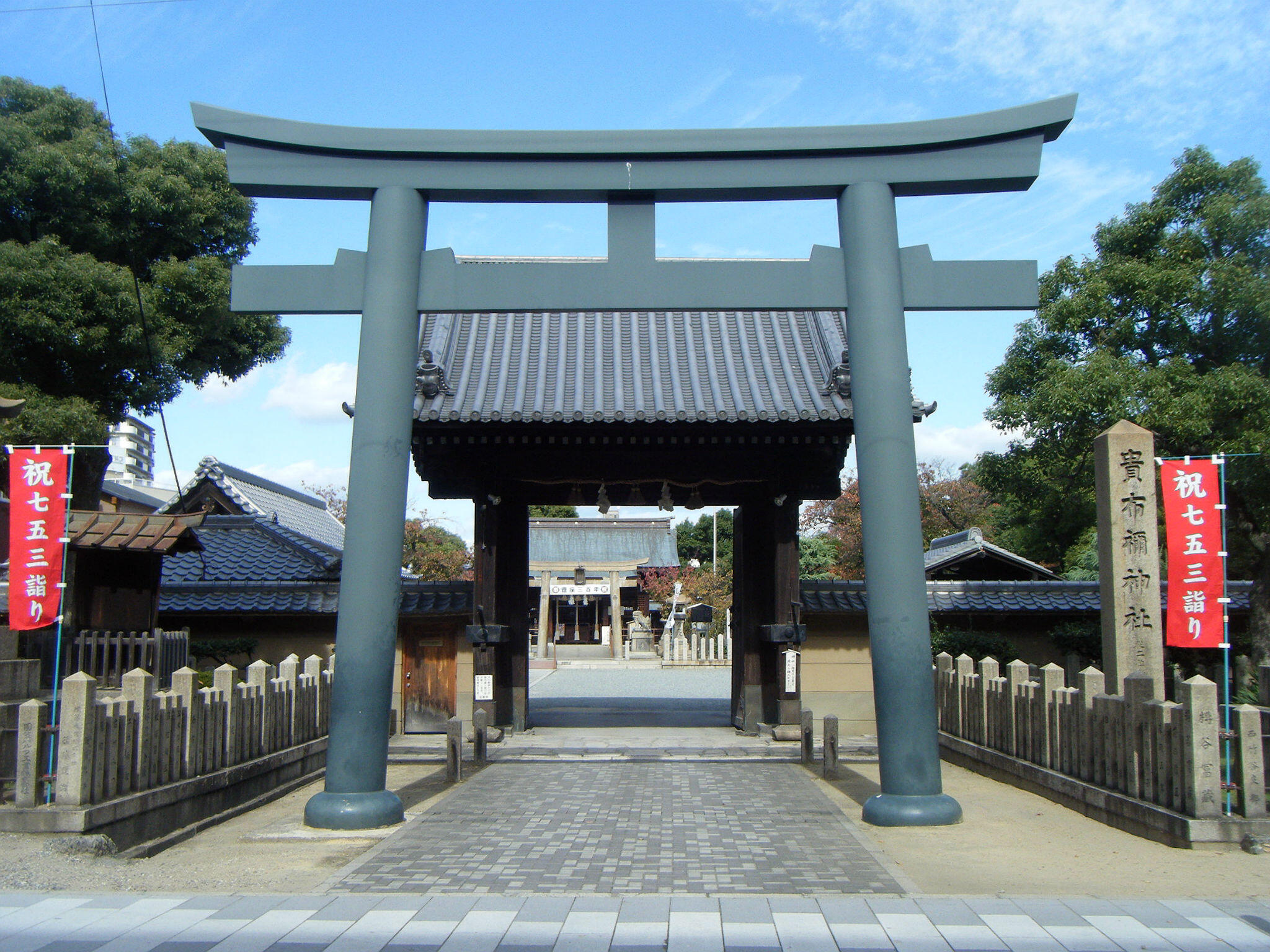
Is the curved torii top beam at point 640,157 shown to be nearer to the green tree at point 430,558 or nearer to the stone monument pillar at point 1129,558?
the stone monument pillar at point 1129,558

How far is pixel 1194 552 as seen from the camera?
32.5 feet

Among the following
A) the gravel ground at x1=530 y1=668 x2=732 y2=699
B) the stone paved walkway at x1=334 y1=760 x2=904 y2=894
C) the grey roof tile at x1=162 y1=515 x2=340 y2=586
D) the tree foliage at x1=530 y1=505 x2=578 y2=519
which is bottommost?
the gravel ground at x1=530 y1=668 x2=732 y2=699

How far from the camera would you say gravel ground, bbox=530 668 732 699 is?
902 inches

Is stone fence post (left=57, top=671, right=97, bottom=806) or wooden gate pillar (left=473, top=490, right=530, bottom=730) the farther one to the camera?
wooden gate pillar (left=473, top=490, right=530, bottom=730)

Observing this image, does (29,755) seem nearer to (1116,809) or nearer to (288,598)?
(1116,809)

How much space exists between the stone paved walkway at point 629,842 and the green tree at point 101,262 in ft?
29.2

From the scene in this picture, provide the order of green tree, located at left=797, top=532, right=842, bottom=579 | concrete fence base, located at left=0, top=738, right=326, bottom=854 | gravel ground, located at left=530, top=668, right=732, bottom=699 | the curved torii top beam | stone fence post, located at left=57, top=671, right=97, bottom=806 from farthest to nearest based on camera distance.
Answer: green tree, located at left=797, top=532, right=842, bottom=579, gravel ground, located at left=530, top=668, right=732, bottom=699, the curved torii top beam, stone fence post, located at left=57, top=671, right=97, bottom=806, concrete fence base, located at left=0, top=738, right=326, bottom=854

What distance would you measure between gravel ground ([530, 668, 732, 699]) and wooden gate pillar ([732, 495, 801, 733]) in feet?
17.8

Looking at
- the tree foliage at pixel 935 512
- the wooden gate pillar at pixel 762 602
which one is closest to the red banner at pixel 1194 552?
the wooden gate pillar at pixel 762 602

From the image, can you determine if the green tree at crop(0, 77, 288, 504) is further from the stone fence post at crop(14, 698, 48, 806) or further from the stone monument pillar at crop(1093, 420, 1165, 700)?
the stone monument pillar at crop(1093, 420, 1165, 700)

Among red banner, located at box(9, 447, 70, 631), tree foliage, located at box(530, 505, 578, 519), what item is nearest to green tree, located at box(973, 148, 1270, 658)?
red banner, located at box(9, 447, 70, 631)

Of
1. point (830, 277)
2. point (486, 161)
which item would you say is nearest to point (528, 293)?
point (486, 161)

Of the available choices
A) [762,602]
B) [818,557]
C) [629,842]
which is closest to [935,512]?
[818,557]

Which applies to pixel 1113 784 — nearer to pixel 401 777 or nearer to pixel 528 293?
pixel 528 293
